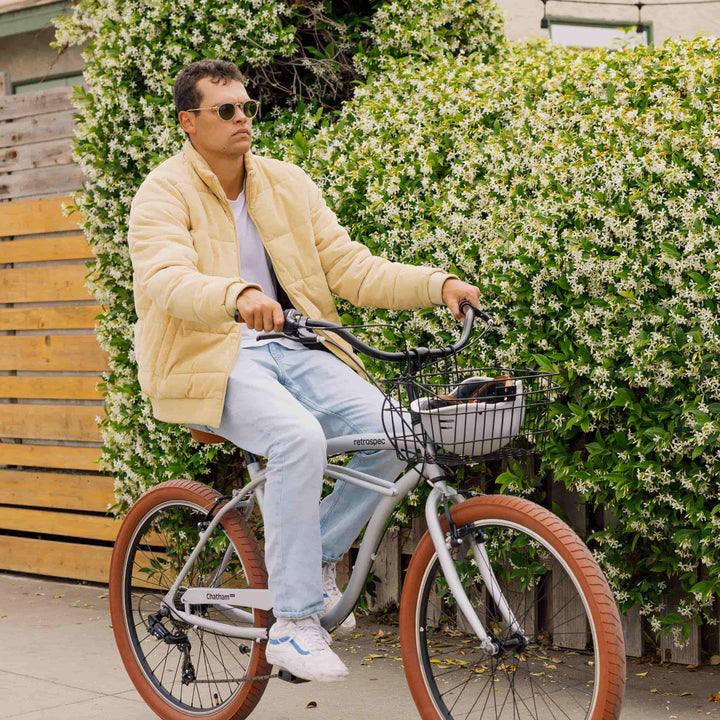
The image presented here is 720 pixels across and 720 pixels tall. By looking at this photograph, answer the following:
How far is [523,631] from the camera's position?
320 cm

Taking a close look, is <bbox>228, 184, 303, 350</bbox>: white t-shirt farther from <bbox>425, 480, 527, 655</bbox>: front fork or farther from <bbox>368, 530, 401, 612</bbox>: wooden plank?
<bbox>368, 530, 401, 612</bbox>: wooden plank

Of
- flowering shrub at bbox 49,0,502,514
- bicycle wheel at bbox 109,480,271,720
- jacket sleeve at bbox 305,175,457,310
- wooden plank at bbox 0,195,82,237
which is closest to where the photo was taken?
jacket sleeve at bbox 305,175,457,310

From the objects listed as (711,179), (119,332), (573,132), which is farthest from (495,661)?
(119,332)

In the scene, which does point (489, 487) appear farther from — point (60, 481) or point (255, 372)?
point (60, 481)

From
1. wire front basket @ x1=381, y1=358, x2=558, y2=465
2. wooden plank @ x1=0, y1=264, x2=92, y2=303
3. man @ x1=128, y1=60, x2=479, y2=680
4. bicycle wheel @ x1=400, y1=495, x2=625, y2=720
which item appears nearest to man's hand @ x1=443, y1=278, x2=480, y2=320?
man @ x1=128, y1=60, x2=479, y2=680

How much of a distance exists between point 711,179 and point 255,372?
1.71 m

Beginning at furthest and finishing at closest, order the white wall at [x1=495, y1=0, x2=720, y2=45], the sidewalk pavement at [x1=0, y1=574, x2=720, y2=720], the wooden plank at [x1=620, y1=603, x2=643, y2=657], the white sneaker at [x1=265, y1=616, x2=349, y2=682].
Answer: the white wall at [x1=495, y1=0, x2=720, y2=45] → the wooden plank at [x1=620, y1=603, x2=643, y2=657] → the sidewalk pavement at [x1=0, y1=574, x2=720, y2=720] → the white sneaker at [x1=265, y1=616, x2=349, y2=682]

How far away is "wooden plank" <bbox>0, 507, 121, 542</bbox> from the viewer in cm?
617

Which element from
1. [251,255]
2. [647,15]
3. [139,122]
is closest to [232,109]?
[251,255]

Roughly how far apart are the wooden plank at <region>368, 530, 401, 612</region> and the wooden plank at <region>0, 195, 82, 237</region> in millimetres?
2575

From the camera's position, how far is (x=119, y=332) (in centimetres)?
571

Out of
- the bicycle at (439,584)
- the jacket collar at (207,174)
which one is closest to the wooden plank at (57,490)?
the bicycle at (439,584)

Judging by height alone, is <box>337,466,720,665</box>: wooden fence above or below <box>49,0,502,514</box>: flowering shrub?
below

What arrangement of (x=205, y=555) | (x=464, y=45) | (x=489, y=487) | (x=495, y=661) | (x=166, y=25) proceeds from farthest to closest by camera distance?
1. (x=464, y=45)
2. (x=166, y=25)
3. (x=489, y=487)
4. (x=205, y=555)
5. (x=495, y=661)
